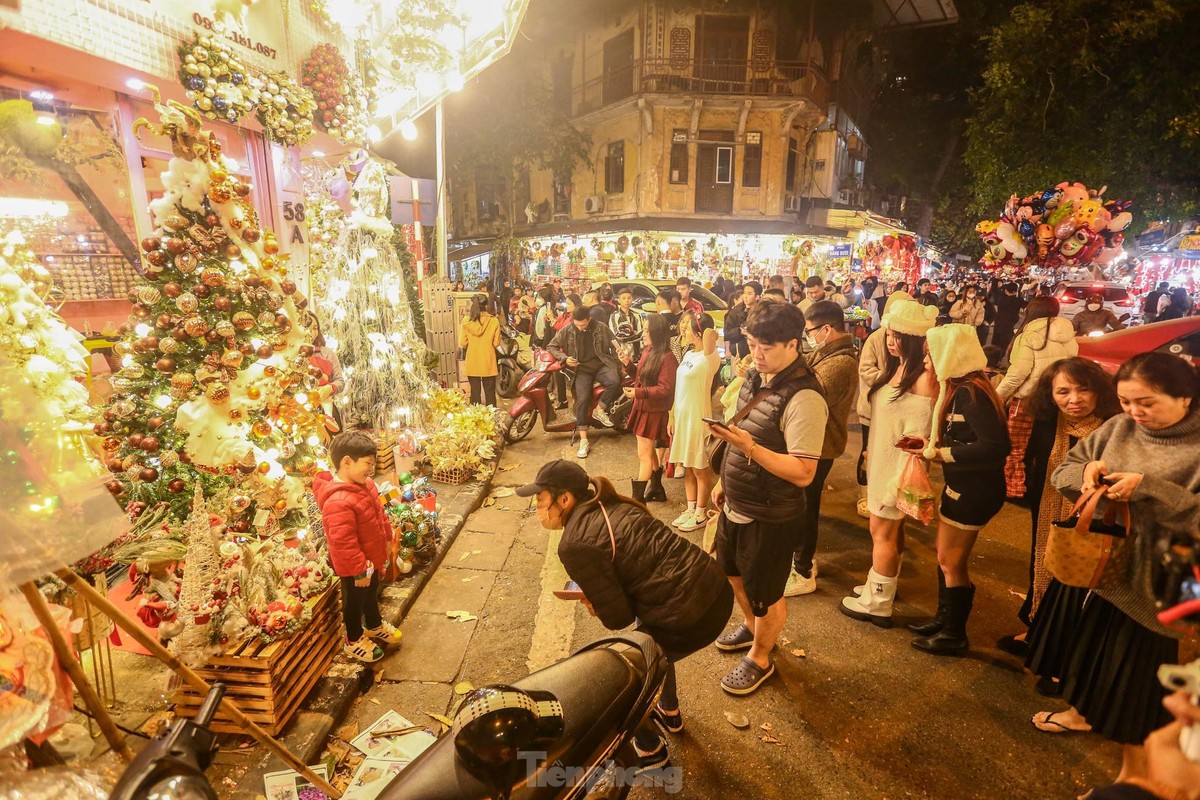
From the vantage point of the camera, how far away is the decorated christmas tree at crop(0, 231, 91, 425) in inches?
152

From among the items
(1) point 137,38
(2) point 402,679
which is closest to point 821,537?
(2) point 402,679

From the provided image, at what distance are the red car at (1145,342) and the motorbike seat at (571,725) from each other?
452 centimetres

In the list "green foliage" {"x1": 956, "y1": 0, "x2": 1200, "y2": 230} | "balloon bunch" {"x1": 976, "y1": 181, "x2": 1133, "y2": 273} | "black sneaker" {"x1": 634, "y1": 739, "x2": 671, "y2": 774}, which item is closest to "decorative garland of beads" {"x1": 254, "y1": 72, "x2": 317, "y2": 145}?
"black sneaker" {"x1": 634, "y1": 739, "x2": 671, "y2": 774}

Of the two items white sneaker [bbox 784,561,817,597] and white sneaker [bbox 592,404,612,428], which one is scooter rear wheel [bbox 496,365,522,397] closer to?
white sneaker [bbox 592,404,612,428]

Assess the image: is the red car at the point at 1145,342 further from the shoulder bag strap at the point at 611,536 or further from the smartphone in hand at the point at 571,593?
the smartphone in hand at the point at 571,593

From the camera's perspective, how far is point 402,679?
12.1 ft

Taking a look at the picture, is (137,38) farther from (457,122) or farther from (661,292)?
(457,122)

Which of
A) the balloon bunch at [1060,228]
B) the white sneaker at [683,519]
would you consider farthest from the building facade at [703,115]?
the white sneaker at [683,519]

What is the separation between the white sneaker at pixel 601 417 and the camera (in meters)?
8.75

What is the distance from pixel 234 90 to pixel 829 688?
604 cm

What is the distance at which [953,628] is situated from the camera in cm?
382

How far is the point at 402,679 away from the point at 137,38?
487 centimetres

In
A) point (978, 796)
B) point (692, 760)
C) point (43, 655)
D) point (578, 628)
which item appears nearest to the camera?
point (43, 655)

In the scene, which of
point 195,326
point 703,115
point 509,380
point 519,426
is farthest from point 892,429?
point 703,115
